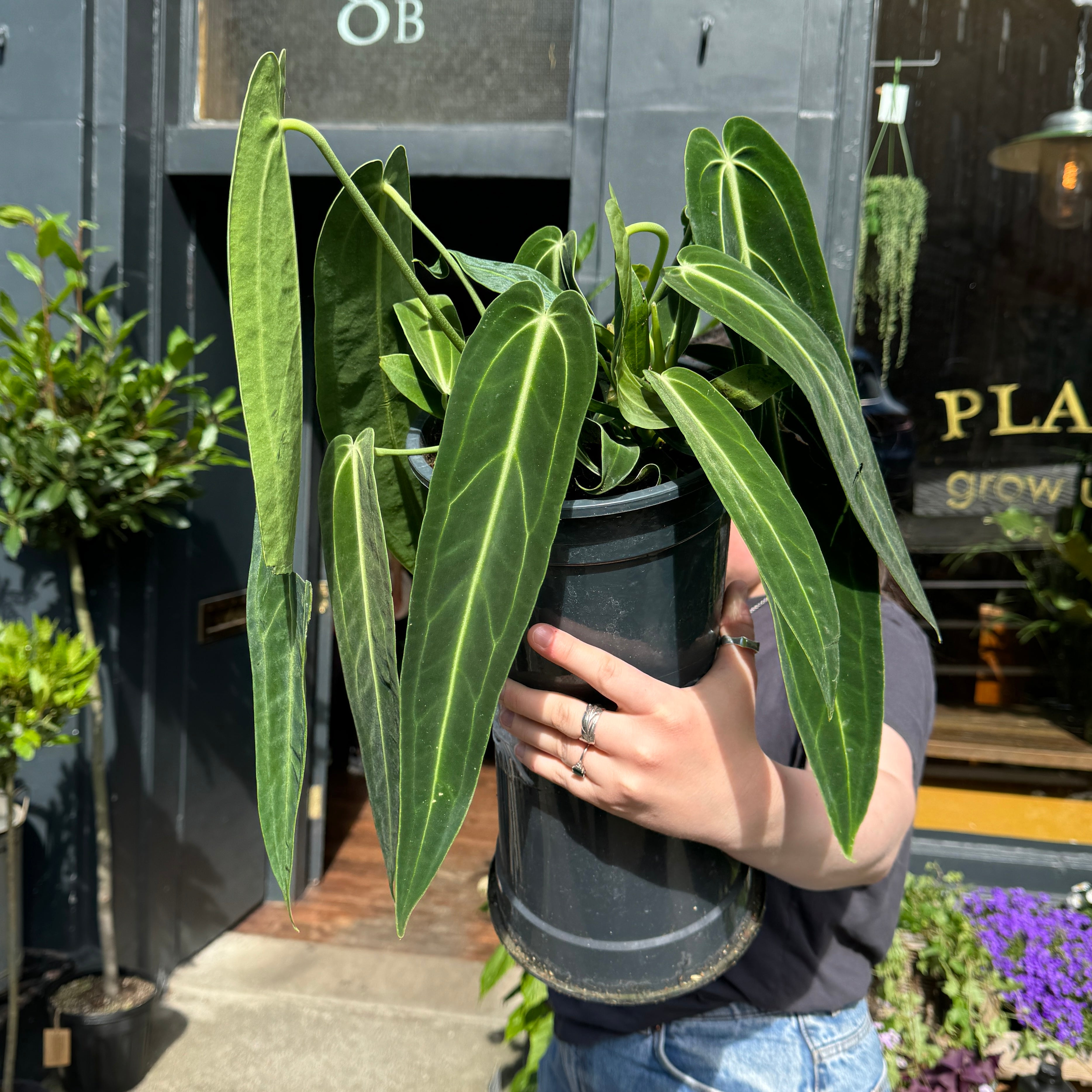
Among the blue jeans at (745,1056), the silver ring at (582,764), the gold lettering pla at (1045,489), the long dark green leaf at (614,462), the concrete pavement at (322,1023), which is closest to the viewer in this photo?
the long dark green leaf at (614,462)

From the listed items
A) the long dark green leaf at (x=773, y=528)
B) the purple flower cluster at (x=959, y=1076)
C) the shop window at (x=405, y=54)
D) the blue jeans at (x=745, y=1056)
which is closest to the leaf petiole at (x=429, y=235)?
the long dark green leaf at (x=773, y=528)

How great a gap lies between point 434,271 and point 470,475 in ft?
1.04

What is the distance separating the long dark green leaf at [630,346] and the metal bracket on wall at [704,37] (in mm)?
1913

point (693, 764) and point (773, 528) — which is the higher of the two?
point (773, 528)

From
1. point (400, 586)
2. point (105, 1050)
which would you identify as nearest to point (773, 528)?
point (400, 586)

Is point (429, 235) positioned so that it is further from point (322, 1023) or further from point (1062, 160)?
point (322, 1023)

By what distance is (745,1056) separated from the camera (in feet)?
3.34

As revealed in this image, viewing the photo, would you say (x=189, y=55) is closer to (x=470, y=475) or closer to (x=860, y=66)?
(x=860, y=66)

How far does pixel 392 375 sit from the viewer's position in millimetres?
705

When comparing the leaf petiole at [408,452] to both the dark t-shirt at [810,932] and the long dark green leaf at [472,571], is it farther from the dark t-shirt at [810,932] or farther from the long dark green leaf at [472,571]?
the dark t-shirt at [810,932]

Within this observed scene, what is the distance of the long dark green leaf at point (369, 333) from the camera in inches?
28.2

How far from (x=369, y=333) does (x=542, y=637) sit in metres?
0.29

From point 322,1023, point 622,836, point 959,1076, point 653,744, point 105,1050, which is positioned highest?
point 653,744

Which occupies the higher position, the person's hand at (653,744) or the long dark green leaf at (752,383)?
the long dark green leaf at (752,383)
